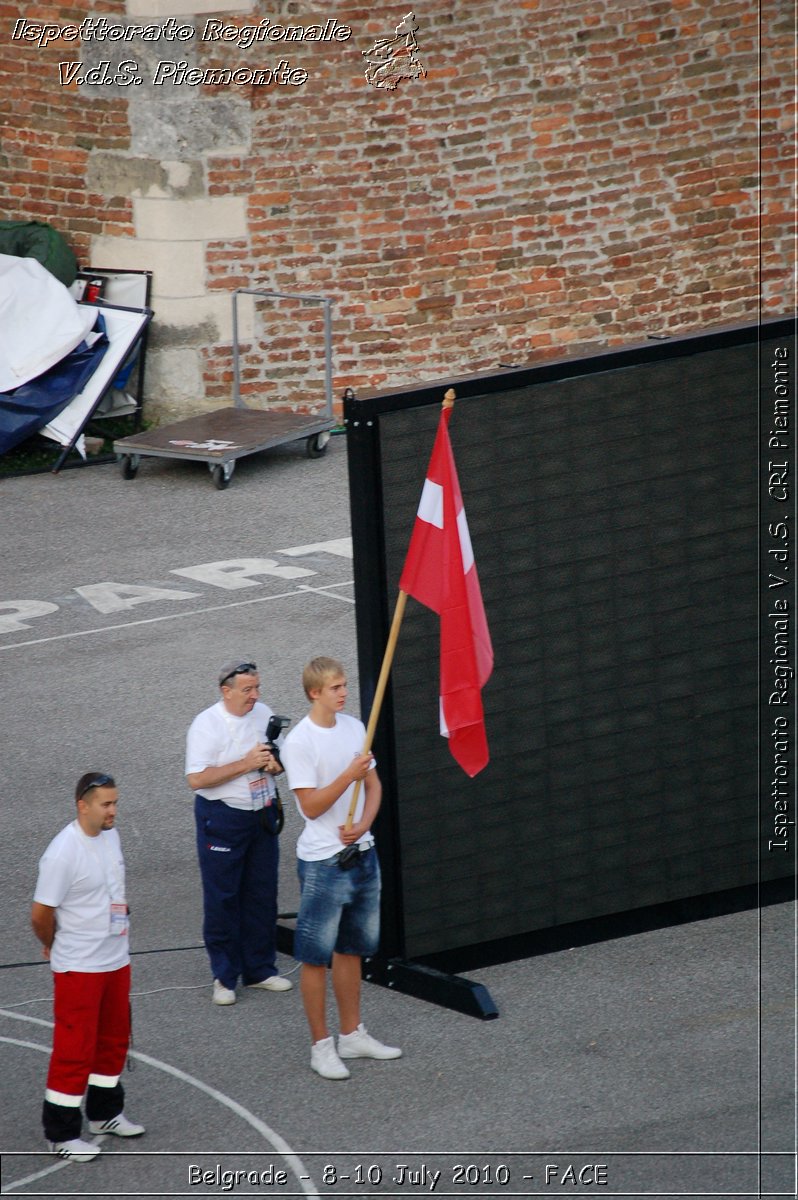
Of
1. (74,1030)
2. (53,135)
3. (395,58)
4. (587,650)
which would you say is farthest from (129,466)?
(74,1030)

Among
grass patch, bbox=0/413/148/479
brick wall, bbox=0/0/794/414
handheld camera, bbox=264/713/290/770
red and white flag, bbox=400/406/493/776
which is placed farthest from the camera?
brick wall, bbox=0/0/794/414

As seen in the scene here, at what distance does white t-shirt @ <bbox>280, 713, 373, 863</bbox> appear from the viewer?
786cm

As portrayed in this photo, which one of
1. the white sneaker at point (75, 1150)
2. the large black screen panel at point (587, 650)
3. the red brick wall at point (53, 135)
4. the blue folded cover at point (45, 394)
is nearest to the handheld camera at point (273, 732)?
the large black screen panel at point (587, 650)

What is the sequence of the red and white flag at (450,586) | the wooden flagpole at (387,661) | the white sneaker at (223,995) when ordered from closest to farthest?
the wooden flagpole at (387,661)
the red and white flag at (450,586)
the white sneaker at (223,995)

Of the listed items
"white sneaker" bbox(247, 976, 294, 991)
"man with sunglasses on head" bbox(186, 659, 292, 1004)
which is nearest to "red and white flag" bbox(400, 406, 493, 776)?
"man with sunglasses on head" bbox(186, 659, 292, 1004)

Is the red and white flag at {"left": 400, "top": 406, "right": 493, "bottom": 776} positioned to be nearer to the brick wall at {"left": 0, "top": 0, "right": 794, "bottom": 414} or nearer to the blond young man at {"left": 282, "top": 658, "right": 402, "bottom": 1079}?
the blond young man at {"left": 282, "top": 658, "right": 402, "bottom": 1079}

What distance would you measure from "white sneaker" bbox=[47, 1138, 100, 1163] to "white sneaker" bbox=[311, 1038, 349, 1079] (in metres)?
1.08

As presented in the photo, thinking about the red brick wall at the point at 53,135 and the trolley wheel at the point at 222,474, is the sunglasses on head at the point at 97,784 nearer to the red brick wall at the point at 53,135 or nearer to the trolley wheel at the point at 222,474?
the trolley wheel at the point at 222,474

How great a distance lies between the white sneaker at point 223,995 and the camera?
8.69m

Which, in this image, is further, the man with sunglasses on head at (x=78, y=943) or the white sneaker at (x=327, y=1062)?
the white sneaker at (x=327, y=1062)

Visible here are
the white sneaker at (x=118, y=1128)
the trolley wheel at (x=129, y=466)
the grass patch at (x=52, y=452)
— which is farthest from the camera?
the grass patch at (x=52, y=452)

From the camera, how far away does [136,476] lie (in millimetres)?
17766

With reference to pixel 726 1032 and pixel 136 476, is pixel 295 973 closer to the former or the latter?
pixel 726 1032

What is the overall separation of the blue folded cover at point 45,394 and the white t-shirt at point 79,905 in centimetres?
1101
